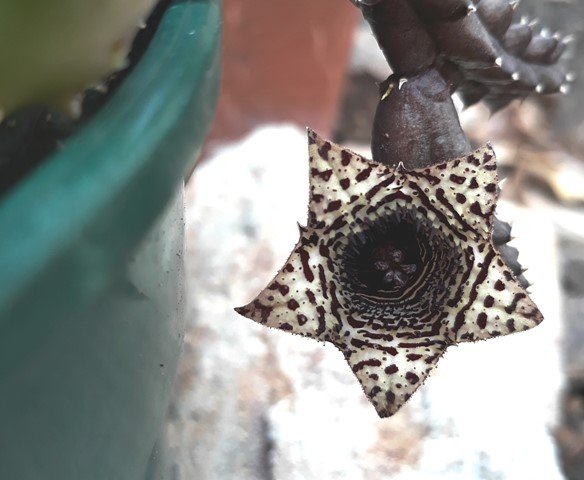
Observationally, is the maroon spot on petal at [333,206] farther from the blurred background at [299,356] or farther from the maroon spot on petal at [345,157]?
the blurred background at [299,356]

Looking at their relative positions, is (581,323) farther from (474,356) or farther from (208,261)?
(208,261)

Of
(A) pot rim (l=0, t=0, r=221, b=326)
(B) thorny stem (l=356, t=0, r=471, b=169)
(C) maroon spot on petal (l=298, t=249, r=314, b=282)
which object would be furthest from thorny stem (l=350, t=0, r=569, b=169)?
(A) pot rim (l=0, t=0, r=221, b=326)

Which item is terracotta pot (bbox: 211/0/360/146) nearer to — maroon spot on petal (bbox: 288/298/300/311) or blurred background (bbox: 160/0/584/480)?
blurred background (bbox: 160/0/584/480)

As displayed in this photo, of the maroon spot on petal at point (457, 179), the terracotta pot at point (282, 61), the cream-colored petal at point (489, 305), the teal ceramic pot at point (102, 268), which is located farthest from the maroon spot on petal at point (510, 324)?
the terracotta pot at point (282, 61)

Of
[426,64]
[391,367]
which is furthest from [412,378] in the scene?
[426,64]

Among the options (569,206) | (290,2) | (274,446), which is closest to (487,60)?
(274,446)
